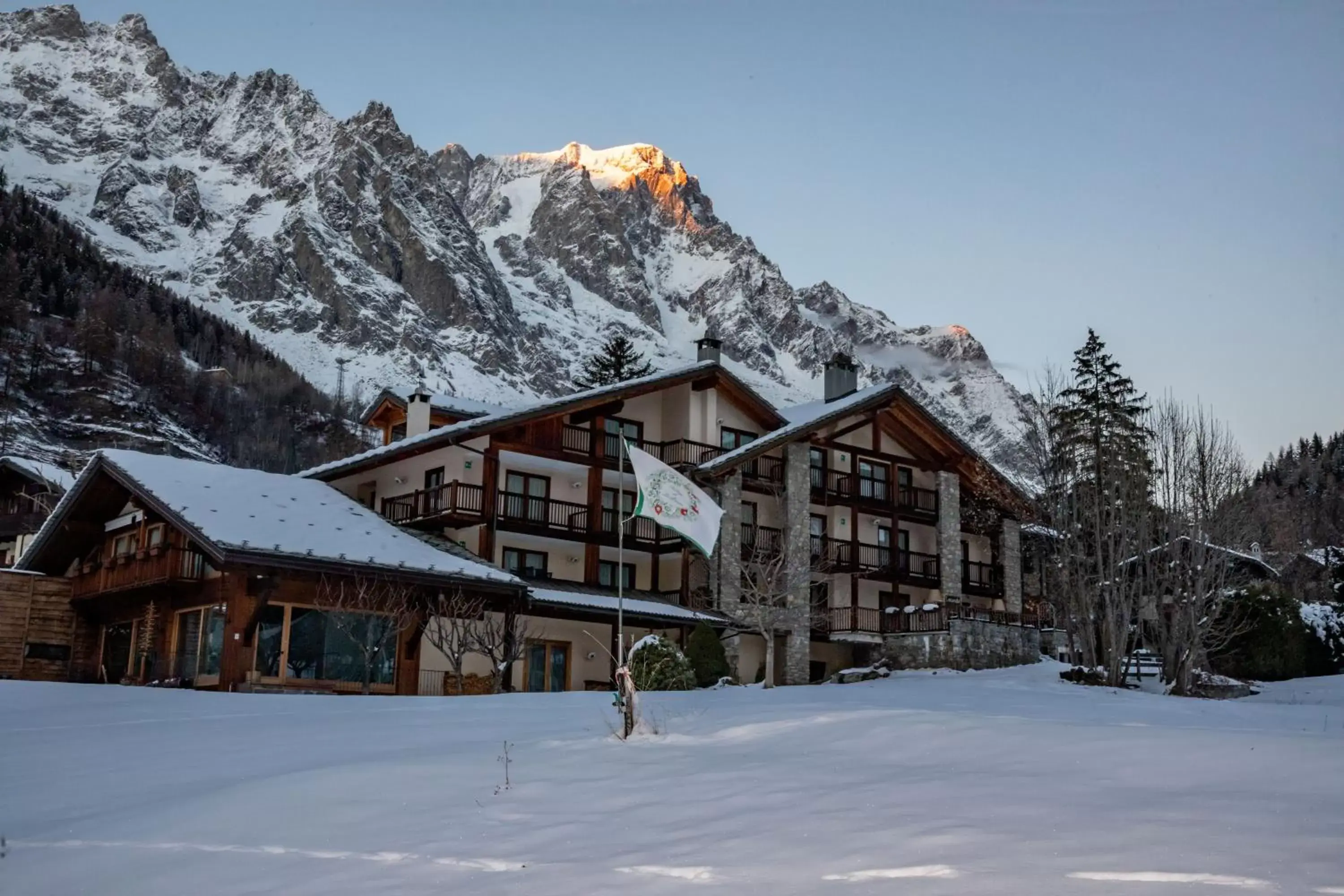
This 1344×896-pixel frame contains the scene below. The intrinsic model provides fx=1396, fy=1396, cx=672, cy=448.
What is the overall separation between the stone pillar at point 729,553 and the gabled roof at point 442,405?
22.9 ft

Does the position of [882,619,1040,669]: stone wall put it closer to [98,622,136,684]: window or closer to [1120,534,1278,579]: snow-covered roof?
[1120,534,1278,579]: snow-covered roof

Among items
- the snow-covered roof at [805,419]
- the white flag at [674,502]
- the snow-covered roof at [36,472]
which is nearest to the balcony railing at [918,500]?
the snow-covered roof at [805,419]

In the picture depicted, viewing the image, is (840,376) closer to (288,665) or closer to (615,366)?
(615,366)

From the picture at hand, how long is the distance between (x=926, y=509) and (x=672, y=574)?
9011mm

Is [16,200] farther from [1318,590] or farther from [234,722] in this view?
[234,722]

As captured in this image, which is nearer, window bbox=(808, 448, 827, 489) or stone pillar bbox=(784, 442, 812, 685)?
stone pillar bbox=(784, 442, 812, 685)

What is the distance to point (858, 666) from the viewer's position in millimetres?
39219

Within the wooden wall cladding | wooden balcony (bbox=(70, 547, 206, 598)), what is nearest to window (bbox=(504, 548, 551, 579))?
wooden balcony (bbox=(70, 547, 206, 598))

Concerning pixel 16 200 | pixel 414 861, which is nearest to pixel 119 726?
pixel 414 861

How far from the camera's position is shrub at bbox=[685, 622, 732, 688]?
101ft

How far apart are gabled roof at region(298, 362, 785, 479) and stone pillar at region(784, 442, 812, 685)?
6.60ft

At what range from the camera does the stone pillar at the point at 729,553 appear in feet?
119

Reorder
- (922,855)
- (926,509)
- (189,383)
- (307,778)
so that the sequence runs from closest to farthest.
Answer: (922,855), (307,778), (926,509), (189,383)

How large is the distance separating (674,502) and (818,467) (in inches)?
998
